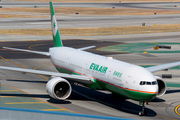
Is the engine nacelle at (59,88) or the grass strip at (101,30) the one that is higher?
the grass strip at (101,30)

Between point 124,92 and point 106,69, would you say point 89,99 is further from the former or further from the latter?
point 124,92

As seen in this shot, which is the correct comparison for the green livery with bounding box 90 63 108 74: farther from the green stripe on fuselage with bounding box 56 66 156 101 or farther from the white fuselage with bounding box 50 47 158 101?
the green stripe on fuselage with bounding box 56 66 156 101

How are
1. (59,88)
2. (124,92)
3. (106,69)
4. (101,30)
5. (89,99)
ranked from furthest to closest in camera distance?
(101,30) → (89,99) → (59,88) → (106,69) → (124,92)

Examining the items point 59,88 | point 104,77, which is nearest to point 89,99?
point 59,88

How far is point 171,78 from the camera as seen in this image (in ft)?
160

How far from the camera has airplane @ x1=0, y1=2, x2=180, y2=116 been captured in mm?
30781

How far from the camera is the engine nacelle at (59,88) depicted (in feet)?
116

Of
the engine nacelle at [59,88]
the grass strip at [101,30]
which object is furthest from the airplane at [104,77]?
the grass strip at [101,30]

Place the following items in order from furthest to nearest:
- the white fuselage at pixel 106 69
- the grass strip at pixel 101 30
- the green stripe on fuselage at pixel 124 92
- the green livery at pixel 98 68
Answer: the grass strip at pixel 101 30, the green livery at pixel 98 68, the white fuselage at pixel 106 69, the green stripe on fuselage at pixel 124 92

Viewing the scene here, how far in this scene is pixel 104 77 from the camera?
114 feet

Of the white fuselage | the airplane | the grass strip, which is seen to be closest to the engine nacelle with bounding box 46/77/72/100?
the airplane

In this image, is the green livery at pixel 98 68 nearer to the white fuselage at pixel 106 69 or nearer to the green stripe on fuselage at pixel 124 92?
the white fuselage at pixel 106 69

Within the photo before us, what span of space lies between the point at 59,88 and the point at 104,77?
17.3 ft

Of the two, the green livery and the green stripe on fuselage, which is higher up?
the green livery
